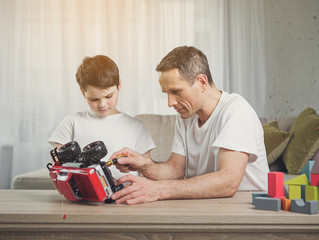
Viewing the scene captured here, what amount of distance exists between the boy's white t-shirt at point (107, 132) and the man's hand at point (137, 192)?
51cm

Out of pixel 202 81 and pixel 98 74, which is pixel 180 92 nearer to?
pixel 202 81

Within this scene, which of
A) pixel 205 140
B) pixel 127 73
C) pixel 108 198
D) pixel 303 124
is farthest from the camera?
pixel 127 73

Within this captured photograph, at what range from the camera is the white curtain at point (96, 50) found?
12.8 ft

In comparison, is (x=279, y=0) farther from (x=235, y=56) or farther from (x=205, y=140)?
(x=205, y=140)

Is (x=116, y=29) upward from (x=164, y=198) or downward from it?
upward

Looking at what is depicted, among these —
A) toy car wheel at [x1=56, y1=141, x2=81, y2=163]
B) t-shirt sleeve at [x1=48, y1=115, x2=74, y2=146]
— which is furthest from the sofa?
toy car wheel at [x1=56, y1=141, x2=81, y2=163]

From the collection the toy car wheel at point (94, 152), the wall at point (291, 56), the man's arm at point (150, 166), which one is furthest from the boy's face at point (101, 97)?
the wall at point (291, 56)

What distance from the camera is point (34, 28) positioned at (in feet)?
13.0

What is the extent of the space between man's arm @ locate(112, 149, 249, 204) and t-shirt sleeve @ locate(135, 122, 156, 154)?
0.47 meters

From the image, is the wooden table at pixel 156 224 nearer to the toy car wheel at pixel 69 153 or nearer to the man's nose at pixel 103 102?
the toy car wheel at pixel 69 153

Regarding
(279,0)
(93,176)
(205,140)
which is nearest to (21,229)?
(93,176)

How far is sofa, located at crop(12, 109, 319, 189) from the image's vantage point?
8.13 ft

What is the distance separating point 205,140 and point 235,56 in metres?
2.54

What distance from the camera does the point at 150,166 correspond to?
5.10 ft
